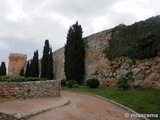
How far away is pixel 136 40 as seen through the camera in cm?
1655

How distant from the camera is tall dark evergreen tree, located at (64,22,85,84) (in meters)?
21.5

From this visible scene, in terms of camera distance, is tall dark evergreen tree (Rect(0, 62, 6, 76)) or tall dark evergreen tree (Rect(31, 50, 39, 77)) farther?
tall dark evergreen tree (Rect(0, 62, 6, 76))

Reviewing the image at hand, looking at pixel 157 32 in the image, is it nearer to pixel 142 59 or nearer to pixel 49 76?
pixel 142 59

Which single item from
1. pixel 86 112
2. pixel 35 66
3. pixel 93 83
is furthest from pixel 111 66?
pixel 35 66

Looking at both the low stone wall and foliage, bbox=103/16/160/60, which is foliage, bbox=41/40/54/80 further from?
the low stone wall

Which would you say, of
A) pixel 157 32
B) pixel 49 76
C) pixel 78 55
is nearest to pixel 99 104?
pixel 157 32

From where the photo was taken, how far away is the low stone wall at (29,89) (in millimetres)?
11648

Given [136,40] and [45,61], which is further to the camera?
[45,61]

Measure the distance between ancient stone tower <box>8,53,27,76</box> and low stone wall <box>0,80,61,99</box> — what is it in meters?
34.4

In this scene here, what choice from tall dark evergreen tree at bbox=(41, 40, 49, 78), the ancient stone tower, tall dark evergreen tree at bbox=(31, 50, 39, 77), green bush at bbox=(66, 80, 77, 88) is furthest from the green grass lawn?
the ancient stone tower

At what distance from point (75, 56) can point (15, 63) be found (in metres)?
27.9

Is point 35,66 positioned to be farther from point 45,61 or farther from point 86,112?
point 86,112

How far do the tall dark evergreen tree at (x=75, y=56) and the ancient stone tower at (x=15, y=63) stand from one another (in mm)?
25708

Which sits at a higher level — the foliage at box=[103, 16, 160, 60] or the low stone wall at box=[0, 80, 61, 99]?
the foliage at box=[103, 16, 160, 60]
